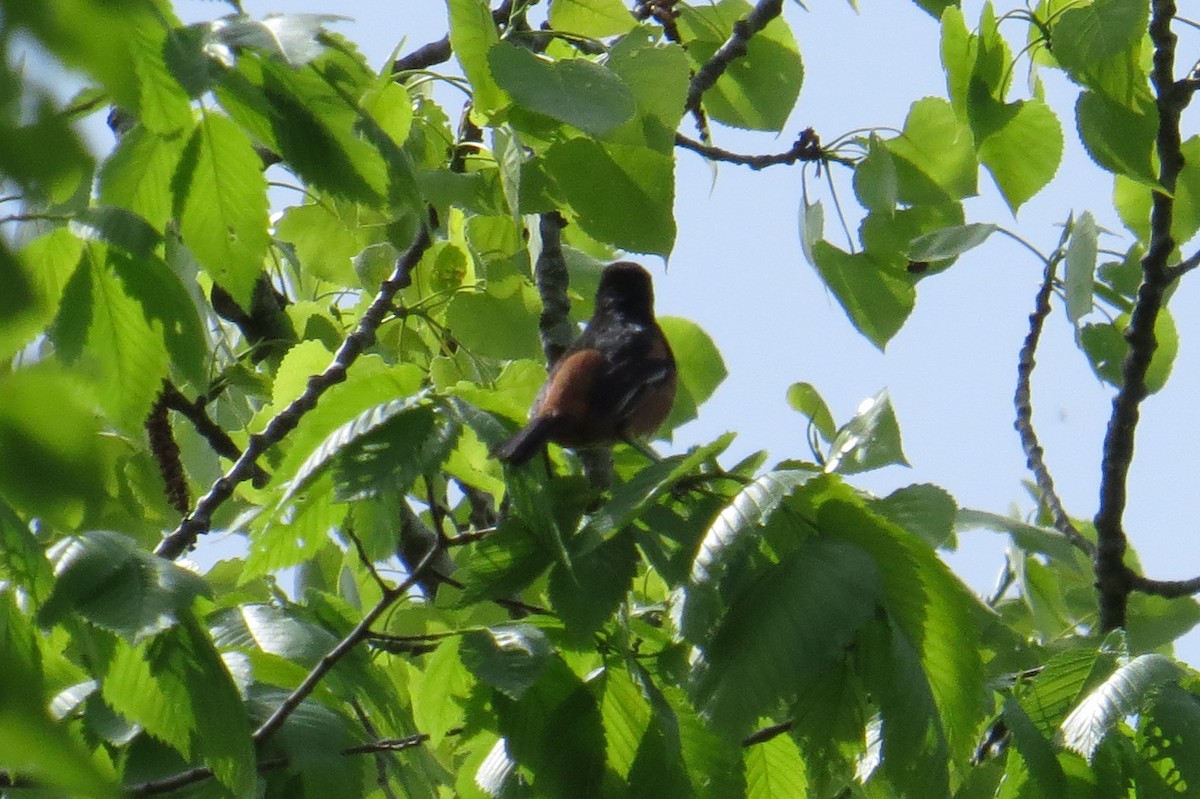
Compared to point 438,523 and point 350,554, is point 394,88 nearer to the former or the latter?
point 438,523

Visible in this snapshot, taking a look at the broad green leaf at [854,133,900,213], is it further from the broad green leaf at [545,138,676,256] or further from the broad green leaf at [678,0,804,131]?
the broad green leaf at [545,138,676,256]

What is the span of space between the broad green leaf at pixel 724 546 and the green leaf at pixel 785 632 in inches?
1.7

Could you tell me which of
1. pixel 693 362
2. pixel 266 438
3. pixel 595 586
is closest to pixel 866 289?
pixel 693 362

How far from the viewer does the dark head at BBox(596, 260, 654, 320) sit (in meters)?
4.74

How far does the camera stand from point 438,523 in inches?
73.2

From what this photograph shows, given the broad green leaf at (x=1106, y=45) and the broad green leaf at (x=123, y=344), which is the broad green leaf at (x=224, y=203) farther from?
the broad green leaf at (x=1106, y=45)

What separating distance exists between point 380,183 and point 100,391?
0.43 meters

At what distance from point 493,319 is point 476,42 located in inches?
47.6

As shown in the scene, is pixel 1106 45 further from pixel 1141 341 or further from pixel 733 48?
pixel 1141 341

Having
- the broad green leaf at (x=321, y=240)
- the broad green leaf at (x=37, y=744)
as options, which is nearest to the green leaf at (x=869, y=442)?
the broad green leaf at (x=37, y=744)

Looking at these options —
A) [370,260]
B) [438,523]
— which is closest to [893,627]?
[438,523]

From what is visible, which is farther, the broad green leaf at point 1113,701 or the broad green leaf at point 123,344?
the broad green leaf at point 1113,701

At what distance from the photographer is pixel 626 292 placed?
5.12 metres

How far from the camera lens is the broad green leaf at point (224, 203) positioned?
1684mm
